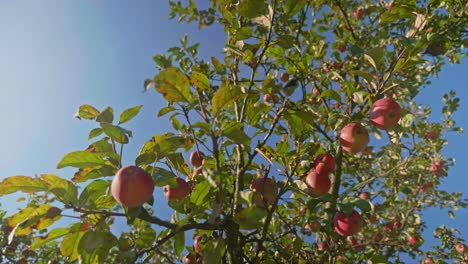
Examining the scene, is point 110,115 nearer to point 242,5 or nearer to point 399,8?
point 242,5

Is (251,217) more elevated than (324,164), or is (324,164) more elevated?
(324,164)

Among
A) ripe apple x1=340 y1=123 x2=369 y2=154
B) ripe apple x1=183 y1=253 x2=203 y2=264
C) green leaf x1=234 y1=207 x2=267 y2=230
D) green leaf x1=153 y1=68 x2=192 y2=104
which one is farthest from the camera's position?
ripe apple x1=183 y1=253 x2=203 y2=264

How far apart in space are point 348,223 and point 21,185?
2.15m

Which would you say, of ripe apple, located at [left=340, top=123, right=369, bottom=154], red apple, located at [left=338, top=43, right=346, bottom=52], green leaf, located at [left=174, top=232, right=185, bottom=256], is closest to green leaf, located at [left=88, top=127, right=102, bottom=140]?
green leaf, located at [left=174, top=232, right=185, bottom=256]

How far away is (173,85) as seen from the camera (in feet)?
6.05

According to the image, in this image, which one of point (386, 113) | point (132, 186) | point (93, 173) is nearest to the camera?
point (132, 186)

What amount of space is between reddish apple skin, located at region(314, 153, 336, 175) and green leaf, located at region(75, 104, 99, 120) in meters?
1.58

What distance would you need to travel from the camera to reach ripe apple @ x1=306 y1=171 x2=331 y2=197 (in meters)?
2.61

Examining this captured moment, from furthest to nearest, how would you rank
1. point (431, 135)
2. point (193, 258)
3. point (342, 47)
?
1. point (431, 135)
2. point (342, 47)
3. point (193, 258)

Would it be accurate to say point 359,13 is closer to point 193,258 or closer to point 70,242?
point 193,258

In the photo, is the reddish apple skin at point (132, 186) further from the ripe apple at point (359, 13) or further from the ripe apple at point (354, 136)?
the ripe apple at point (359, 13)

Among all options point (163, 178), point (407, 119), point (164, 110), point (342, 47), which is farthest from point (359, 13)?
point (163, 178)

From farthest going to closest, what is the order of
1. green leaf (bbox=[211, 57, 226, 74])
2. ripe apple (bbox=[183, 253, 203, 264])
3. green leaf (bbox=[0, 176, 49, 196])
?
green leaf (bbox=[211, 57, 226, 74]) < ripe apple (bbox=[183, 253, 203, 264]) < green leaf (bbox=[0, 176, 49, 196])

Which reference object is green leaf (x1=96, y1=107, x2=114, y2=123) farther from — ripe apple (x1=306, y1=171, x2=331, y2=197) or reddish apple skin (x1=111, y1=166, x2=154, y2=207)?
ripe apple (x1=306, y1=171, x2=331, y2=197)
